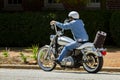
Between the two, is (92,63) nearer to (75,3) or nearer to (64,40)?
(64,40)

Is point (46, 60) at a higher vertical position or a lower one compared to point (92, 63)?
lower

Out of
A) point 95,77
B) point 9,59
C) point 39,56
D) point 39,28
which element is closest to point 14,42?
point 39,28

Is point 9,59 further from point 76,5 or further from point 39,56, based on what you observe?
point 76,5

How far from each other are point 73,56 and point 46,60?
0.96 m

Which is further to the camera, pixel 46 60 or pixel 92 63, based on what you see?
pixel 46 60

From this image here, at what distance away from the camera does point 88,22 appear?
21594 mm

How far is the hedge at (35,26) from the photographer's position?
21609 millimetres

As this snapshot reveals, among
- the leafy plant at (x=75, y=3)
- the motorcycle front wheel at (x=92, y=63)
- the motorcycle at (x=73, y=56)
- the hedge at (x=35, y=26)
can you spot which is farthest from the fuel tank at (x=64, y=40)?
the leafy plant at (x=75, y=3)

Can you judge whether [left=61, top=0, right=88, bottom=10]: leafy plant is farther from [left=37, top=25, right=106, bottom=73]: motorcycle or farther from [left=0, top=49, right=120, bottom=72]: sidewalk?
[left=37, top=25, right=106, bottom=73]: motorcycle

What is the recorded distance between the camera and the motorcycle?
1412cm

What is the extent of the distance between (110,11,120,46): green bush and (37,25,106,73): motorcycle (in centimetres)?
644

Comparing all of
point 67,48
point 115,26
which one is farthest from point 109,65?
point 115,26

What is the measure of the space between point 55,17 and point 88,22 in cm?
141

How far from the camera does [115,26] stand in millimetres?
21047
